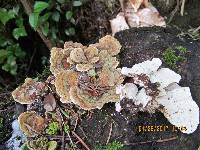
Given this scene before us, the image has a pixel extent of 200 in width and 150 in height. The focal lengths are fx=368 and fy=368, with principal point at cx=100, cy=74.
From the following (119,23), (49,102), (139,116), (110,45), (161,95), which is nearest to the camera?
(161,95)

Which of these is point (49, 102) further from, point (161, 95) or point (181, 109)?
point (181, 109)

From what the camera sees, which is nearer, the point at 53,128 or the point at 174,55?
the point at 53,128

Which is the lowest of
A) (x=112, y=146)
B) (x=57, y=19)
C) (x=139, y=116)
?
(x=112, y=146)

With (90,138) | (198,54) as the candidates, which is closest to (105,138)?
(90,138)

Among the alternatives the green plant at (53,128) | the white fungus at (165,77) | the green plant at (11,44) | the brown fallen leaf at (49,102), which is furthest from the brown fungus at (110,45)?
the green plant at (11,44)

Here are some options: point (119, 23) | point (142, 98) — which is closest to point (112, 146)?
point (142, 98)
